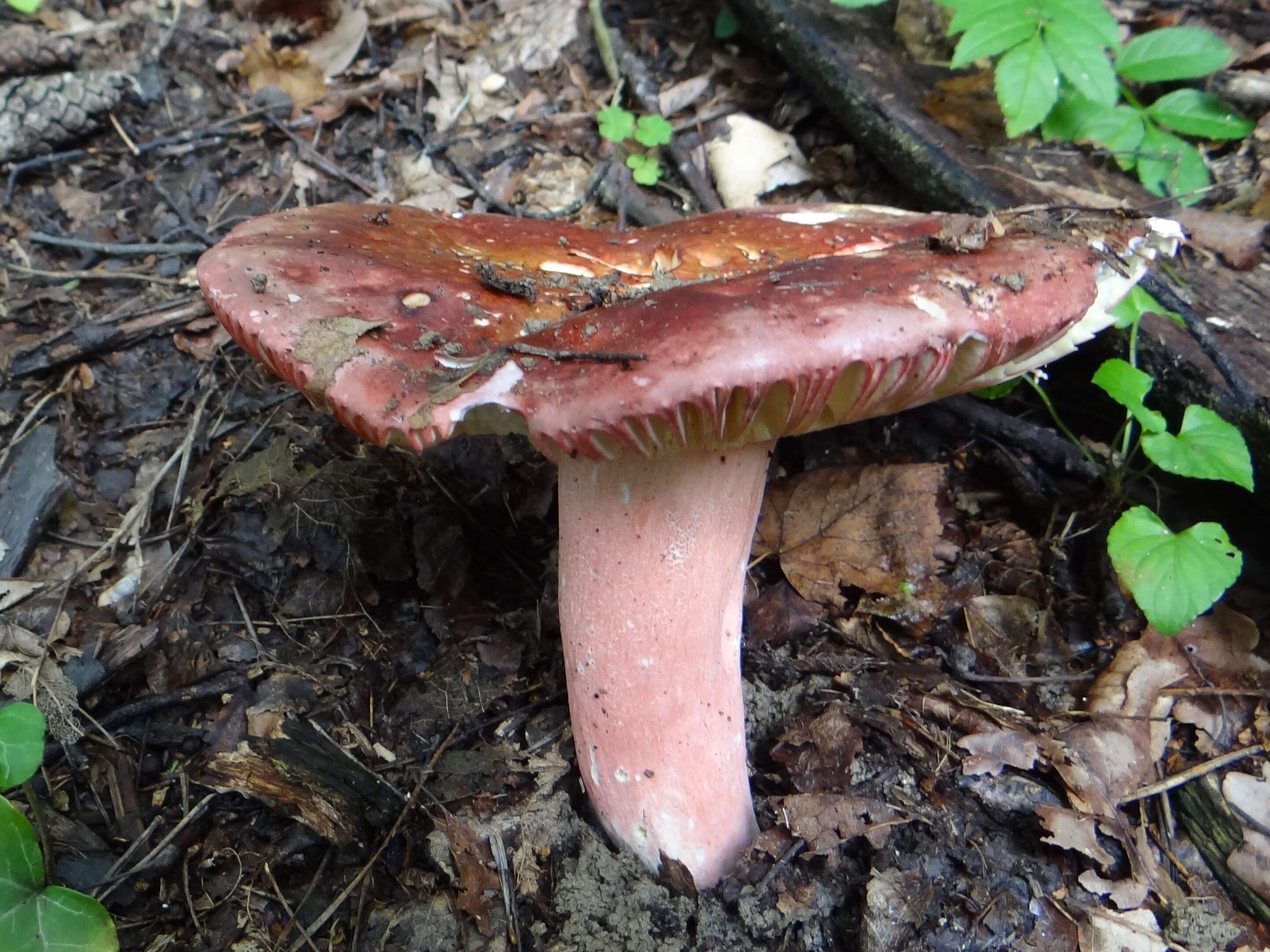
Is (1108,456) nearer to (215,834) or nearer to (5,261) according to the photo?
(215,834)

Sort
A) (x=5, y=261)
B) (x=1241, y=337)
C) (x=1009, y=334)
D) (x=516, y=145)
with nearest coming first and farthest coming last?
(x=1009, y=334) < (x=1241, y=337) < (x=5, y=261) < (x=516, y=145)

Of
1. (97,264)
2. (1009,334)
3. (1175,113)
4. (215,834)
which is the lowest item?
(215,834)

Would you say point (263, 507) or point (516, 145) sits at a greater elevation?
point (516, 145)

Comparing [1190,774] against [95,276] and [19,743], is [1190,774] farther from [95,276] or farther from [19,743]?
[95,276]

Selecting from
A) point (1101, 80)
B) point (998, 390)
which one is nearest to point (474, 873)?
point (998, 390)

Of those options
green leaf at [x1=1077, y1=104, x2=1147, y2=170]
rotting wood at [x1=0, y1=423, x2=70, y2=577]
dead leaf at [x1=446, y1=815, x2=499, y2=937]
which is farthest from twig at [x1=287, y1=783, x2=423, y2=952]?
green leaf at [x1=1077, y1=104, x2=1147, y2=170]

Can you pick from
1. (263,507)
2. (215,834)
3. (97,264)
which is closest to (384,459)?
(263,507)

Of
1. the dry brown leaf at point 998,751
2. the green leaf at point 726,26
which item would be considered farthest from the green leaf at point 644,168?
the dry brown leaf at point 998,751
